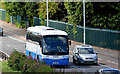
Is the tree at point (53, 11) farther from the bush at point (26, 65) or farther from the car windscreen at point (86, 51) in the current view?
the bush at point (26, 65)

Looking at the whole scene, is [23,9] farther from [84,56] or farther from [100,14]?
[84,56]

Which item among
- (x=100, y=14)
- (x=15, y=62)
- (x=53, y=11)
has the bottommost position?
(x=15, y=62)

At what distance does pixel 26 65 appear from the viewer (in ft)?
76.3

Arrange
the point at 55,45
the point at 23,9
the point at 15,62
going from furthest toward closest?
the point at 23,9
the point at 55,45
the point at 15,62

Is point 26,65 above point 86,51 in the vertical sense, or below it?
below

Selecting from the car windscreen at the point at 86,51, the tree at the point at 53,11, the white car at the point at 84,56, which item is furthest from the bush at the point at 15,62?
the tree at the point at 53,11

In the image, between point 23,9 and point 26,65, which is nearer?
point 26,65

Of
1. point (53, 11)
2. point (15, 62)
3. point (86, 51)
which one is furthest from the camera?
point (53, 11)

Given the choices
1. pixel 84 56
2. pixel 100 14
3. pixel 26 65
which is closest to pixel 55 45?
pixel 84 56

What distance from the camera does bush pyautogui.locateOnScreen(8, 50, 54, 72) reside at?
21.3m

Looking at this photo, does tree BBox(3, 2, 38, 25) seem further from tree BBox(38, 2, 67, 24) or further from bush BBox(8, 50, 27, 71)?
bush BBox(8, 50, 27, 71)

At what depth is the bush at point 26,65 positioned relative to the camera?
21.3 metres

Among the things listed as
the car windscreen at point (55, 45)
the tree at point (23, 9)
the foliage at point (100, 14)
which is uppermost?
the tree at point (23, 9)

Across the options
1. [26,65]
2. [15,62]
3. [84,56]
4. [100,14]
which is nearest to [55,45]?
[84,56]
